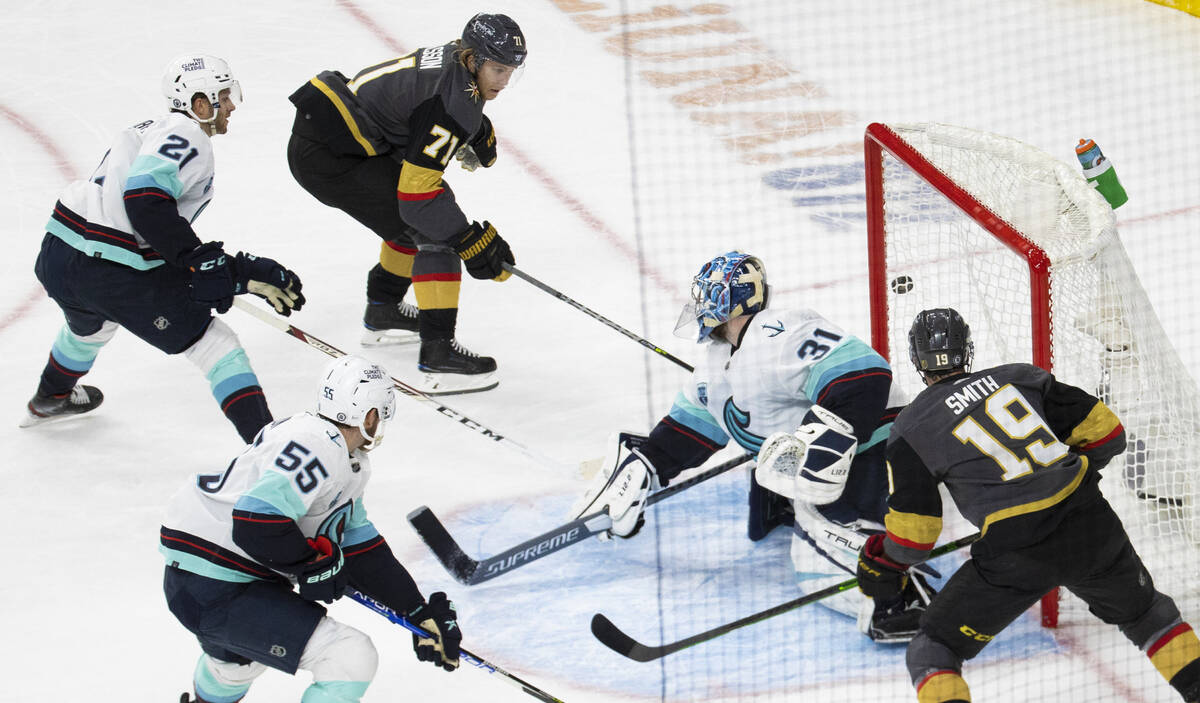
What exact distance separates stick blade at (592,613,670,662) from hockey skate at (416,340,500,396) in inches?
63.4

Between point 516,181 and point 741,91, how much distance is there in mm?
1267

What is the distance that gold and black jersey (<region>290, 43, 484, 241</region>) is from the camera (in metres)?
4.40

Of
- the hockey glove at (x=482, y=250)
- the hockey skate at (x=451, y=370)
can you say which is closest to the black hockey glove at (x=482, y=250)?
the hockey glove at (x=482, y=250)

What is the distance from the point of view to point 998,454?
286 cm

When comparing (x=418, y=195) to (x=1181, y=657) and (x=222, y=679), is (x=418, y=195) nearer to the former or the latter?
(x=222, y=679)

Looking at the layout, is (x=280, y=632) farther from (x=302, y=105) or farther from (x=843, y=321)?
(x=843, y=321)

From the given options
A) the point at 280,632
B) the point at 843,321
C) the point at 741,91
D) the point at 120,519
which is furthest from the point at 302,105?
A: the point at 741,91

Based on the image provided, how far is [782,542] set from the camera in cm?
389

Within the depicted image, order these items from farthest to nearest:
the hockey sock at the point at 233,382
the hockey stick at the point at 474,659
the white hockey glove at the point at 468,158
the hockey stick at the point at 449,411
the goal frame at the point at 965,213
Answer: the white hockey glove at the point at 468,158 → the hockey stick at the point at 449,411 → the hockey sock at the point at 233,382 → the goal frame at the point at 965,213 → the hockey stick at the point at 474,659

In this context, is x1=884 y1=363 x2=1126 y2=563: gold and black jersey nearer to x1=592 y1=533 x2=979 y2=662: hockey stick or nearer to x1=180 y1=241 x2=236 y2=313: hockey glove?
x1=592 y1=533 x2=979 y2=662: hockey stick

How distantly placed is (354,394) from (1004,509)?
1.29 metres

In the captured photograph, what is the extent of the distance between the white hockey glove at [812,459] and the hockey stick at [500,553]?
1.18 ft

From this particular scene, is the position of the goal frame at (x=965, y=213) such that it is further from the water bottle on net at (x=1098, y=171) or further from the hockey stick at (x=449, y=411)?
the hockey stick at (x=449, y=411)

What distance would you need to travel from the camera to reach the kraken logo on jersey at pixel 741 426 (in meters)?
3.66
